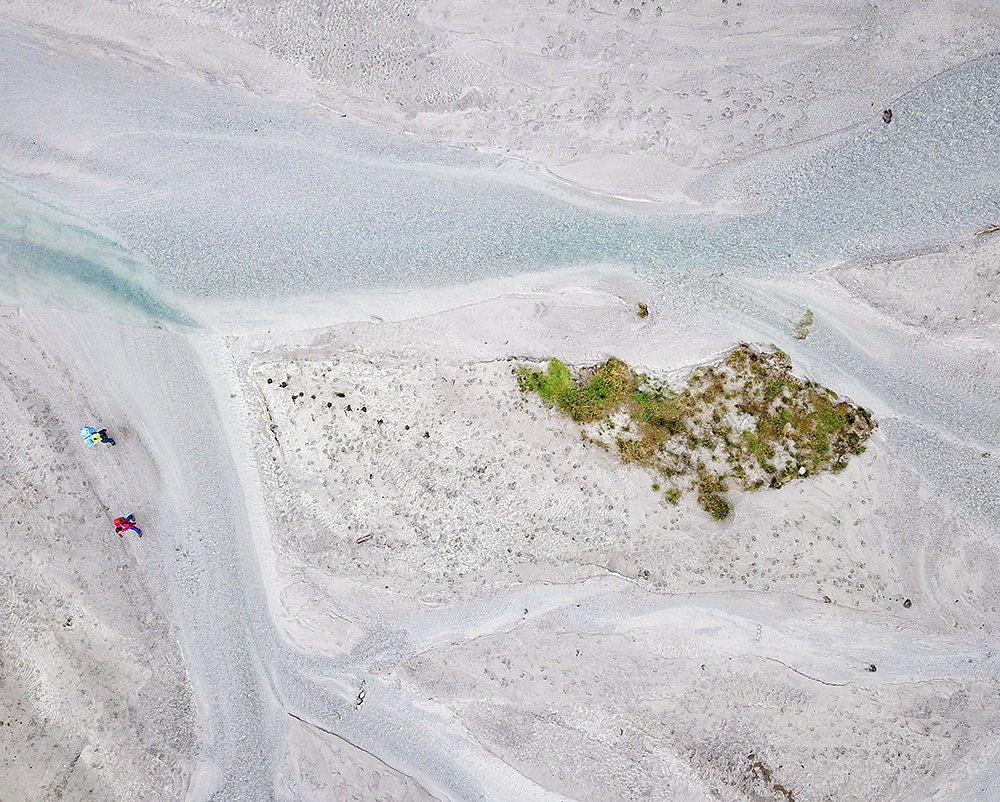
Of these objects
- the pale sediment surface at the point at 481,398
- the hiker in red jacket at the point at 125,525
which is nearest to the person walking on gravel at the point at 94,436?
the pale sediment surface at the point at 481,398

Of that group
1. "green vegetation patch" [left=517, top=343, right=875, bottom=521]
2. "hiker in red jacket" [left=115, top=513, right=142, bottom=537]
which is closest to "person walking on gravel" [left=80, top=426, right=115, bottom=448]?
"hiker in red jacket" [left=115, top=513, right=142, bottom=537]

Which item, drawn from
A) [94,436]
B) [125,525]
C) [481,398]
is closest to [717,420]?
[481,398]

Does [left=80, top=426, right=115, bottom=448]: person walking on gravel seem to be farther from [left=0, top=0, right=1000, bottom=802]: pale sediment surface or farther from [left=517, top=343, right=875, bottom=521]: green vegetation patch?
[left=517, top=343, right=875, bottom=521]: green vegetation patch

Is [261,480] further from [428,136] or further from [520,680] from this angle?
[428,136]

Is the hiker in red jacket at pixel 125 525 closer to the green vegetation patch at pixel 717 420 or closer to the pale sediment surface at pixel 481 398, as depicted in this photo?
the pale sediment surface at pixel 481 398

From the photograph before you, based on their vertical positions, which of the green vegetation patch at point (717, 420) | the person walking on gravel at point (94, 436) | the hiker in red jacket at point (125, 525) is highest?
the green vegetation patch at point (717, 420)

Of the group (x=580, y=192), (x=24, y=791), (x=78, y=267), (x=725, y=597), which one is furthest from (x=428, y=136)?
(x=24, y=791)
